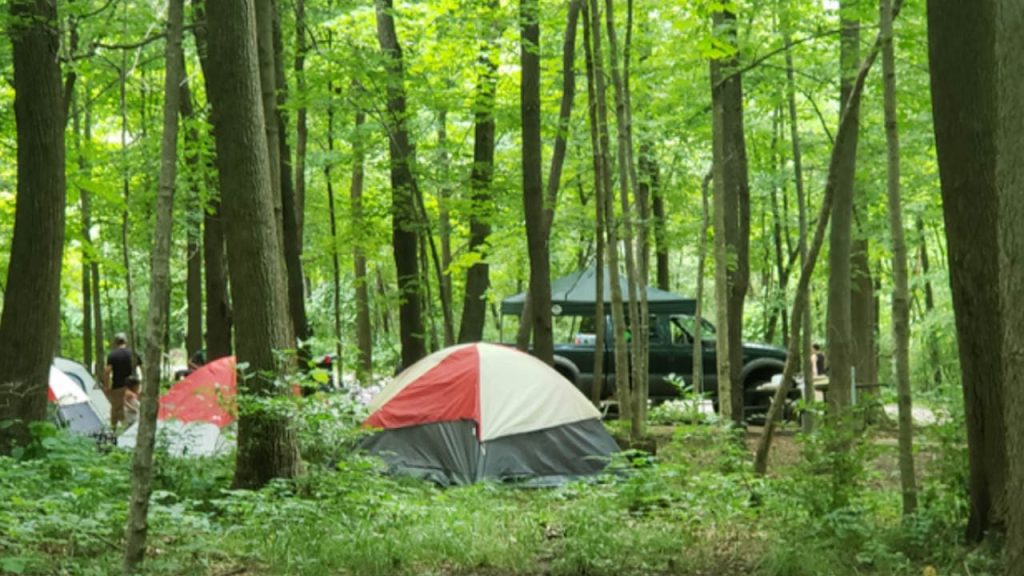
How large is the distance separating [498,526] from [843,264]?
20.6 feet

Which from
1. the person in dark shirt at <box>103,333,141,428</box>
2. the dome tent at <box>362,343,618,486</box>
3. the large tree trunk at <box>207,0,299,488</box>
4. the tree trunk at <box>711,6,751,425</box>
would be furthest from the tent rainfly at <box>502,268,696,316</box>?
the large tree trunk at <box>207,0,299,488</box>

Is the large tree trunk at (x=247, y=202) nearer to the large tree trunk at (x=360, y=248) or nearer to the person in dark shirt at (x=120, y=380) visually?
the large tree trunk at (x=360, y=248)

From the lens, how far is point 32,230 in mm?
9477

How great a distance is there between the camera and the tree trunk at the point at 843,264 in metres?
11.5

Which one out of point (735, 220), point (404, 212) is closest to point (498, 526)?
point (735, 220)

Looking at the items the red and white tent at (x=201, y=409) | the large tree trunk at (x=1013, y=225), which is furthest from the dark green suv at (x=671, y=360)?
the large tree trunk at (x=1013, y=225)

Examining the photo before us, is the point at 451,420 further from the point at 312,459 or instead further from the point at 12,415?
the point at 12,415

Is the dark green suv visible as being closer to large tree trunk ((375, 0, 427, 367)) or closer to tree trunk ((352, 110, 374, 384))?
large tree trunk ((375, 0, 427, 367))

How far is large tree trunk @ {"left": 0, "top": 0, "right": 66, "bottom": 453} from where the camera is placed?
30.8 ft

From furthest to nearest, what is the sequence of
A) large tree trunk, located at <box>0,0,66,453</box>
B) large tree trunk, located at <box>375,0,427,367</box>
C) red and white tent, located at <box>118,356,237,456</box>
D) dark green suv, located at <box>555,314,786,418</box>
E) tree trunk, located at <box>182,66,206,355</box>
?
dark green suv, located at <box>555,314,786,418</box> < tree trunk, located at <box>182,66,206,355</box> < large tree trunk, located at <box>375,0,427,367</box> < red and white tent, located at <box>118,356,237,456</box> < large tree trunk, located at <box>0,0,66,453</box>

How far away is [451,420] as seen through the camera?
36.2 feet

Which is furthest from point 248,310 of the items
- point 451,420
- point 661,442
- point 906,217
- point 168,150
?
point 906,217

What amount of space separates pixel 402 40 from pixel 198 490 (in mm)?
9479

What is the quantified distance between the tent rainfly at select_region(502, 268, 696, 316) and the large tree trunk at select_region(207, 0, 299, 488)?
9.76 metres
